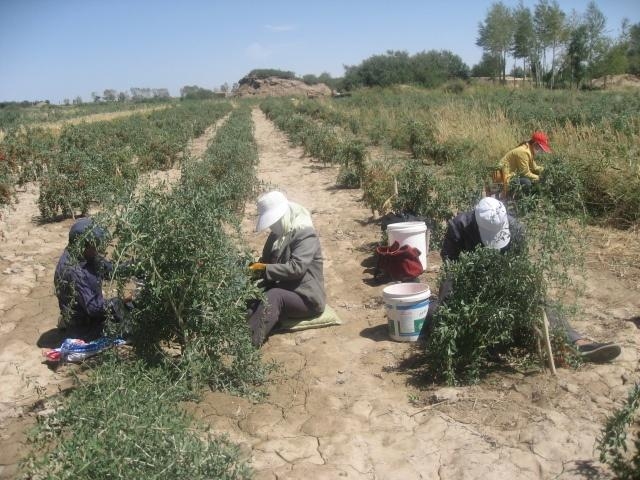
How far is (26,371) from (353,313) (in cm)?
260

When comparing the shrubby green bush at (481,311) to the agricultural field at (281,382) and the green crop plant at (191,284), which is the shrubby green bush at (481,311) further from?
the green crop plant at (191,284)

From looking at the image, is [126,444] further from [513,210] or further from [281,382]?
[513,210]

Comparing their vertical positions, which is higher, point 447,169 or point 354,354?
point 447,169

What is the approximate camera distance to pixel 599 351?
3627mm

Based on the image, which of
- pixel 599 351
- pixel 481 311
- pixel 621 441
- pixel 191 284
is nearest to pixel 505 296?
pixel 481 311

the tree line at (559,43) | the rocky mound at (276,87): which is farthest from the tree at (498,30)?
the rocky mound at (276,87)

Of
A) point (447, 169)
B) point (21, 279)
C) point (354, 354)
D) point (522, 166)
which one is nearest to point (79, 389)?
point (354, 354)

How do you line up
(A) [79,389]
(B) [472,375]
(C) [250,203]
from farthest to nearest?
1. (C) [250,203]
2. (B) [472,375]
3. (A) [79,389]

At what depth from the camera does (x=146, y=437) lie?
2.32 metres

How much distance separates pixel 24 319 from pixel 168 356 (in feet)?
7.96

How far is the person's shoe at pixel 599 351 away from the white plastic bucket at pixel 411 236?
2112 millimetres

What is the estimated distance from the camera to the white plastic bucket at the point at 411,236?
5.62m

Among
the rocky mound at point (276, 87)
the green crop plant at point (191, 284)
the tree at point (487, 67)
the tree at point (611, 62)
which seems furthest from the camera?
the rocky mound at point (276, 87)

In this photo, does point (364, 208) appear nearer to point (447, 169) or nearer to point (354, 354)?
point (447, 169)
